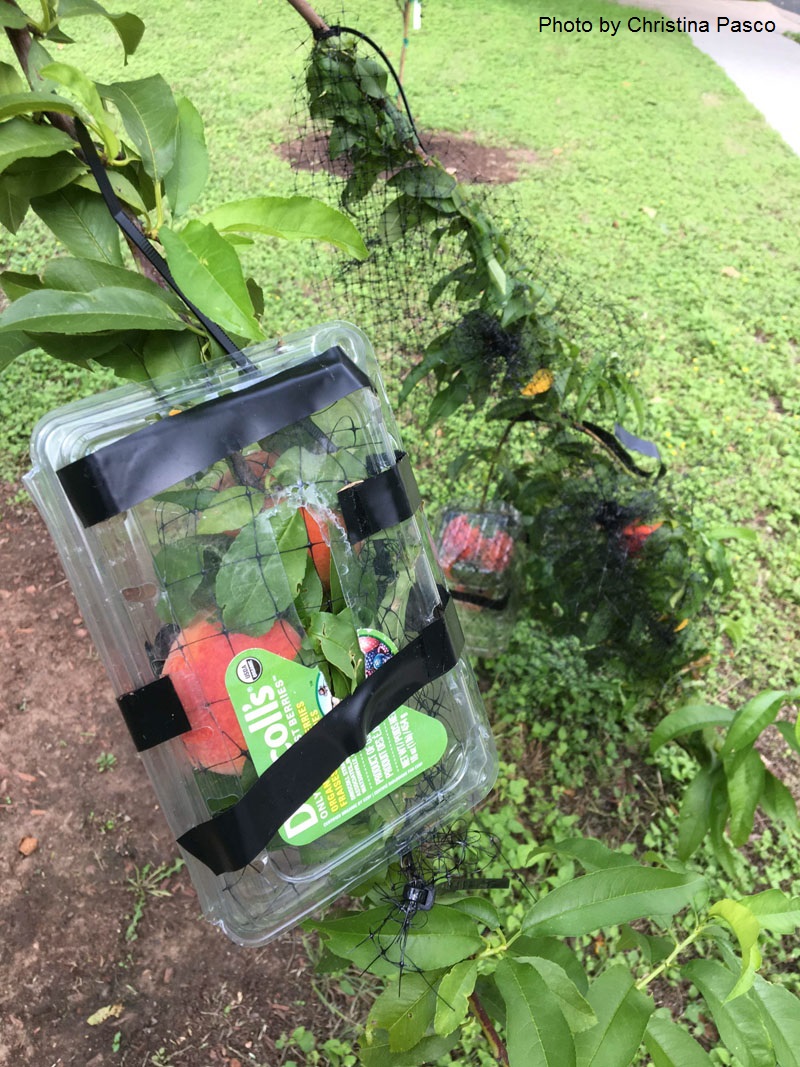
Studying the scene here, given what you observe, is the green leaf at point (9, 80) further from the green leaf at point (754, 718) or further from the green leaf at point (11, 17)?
the green leaf at point (754, 718)

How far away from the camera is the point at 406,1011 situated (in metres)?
0.95

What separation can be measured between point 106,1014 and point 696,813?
1.68 metres

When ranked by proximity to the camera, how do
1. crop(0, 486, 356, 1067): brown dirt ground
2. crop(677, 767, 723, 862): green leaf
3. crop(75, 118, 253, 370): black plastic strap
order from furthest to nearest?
crop(0, 486, 356, 1067): brown dirt ground < crop(677, 767, 723, 862): green leaf < crop(75, 118, 253, 370): black plastic strap

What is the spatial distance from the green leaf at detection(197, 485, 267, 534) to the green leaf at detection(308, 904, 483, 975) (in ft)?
1.77

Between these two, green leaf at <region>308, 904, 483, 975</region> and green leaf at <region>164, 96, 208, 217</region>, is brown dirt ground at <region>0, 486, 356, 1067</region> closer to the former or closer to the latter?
green leaf at <region>308, 904, 483, 975</region>

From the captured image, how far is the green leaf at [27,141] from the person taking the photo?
2.71 feet

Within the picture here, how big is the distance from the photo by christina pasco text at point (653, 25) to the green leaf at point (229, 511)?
7580 millimetres

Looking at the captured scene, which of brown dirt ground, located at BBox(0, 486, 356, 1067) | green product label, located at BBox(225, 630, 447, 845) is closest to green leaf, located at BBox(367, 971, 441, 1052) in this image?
green product label, located at BBox(225, 630, 447, 845)

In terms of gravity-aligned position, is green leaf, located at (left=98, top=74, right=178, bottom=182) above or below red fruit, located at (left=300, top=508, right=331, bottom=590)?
above

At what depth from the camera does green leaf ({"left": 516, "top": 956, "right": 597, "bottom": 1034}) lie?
0.87 metres

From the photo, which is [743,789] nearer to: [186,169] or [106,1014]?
[186,169]

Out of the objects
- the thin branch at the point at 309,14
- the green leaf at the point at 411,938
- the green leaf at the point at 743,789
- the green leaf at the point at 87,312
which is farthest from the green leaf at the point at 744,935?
the thin branch at the point at 309,14

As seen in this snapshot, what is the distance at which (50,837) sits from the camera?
2.28m

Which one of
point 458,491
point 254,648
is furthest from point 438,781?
point 458,491
